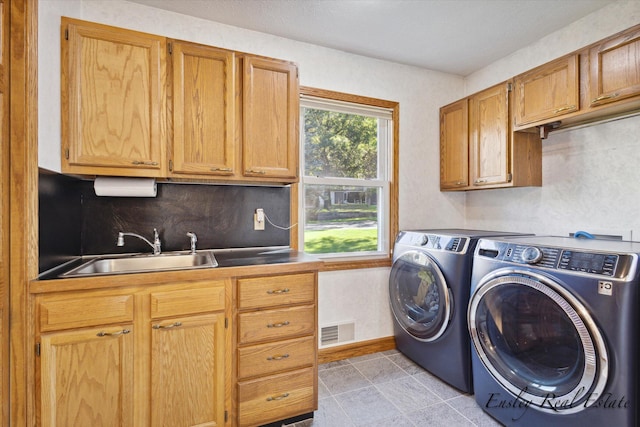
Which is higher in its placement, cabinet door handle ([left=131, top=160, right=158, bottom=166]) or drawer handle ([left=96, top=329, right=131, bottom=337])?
cabinet door handle ([left=131, top=160, right=158, bottom=166])

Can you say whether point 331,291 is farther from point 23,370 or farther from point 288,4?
point 288,4

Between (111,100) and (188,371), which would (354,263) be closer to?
(188,371)

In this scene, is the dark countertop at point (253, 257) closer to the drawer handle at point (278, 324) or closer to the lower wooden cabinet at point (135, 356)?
the lower wooden cabinet at point (135, 356)

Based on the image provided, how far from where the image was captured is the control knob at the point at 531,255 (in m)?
1.56

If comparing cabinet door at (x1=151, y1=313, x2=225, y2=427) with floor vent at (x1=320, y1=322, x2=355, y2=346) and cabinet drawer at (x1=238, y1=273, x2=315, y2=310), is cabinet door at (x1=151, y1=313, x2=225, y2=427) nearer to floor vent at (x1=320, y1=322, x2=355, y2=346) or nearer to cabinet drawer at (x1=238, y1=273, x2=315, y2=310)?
cabinet drawer at (x1=238, y1=273, x2=315, y2=310)

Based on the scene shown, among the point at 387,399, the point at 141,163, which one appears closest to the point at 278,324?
the point at 387,399

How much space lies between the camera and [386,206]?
2.84 meters

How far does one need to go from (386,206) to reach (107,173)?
2.13 m

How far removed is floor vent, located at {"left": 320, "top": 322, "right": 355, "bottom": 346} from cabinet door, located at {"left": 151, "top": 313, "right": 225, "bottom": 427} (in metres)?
1.08

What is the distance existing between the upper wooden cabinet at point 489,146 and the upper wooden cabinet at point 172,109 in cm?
156

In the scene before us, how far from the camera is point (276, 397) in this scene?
1720 mm

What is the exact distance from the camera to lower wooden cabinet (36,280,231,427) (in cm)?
Answer: 134

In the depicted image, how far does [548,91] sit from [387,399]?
7.55 feet

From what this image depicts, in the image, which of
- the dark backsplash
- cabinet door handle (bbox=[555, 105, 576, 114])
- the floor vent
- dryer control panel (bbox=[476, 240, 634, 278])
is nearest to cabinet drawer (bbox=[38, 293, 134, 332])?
the dark backsplash
